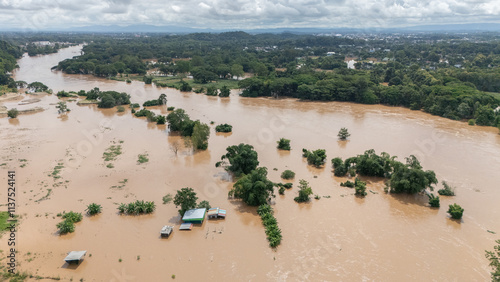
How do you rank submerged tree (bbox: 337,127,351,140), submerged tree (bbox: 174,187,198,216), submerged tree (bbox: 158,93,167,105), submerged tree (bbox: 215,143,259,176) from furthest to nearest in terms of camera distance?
submerged tree (bbox: 158,93,167,105), submerged tree (bbox: 337,127,351,140), submerged tree (bbox: 215,143,259,176), submerged tree (bbox: 174,187,198,216)

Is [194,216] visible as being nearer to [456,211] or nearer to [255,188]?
[255,188]

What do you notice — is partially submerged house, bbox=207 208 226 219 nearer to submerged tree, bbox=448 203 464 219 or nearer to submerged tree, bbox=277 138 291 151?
submerged tree, bbox=277 138 291 151

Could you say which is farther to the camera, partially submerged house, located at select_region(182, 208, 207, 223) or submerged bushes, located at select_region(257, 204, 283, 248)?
partially submerged house, located at select_region(182, 208, 207, 223)

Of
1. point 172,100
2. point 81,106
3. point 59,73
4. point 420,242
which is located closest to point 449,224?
point 420,242

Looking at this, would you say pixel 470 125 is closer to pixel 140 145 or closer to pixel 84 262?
pixel 140 145

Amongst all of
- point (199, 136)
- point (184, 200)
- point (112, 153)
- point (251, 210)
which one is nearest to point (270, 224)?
point (251, 210)

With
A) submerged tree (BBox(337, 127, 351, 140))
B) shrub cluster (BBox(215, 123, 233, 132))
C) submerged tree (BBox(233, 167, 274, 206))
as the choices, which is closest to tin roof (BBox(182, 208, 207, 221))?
submerged tree (BBox(233, 167, 274, 206))

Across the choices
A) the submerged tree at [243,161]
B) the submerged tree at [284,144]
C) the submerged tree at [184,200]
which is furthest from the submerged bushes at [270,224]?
the submerged tree at [284,144]
